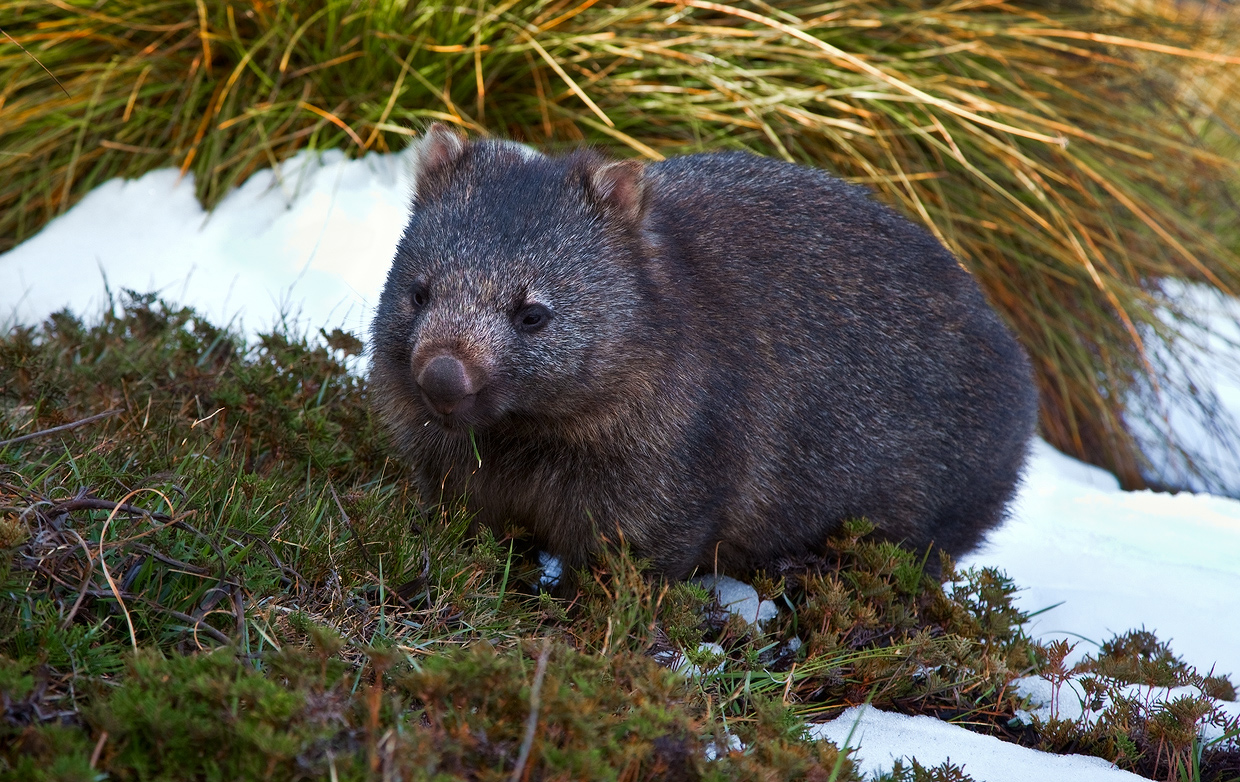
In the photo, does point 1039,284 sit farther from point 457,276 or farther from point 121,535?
point 121,535

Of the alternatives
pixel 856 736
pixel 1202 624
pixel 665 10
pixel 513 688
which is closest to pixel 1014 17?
pixel 665 10

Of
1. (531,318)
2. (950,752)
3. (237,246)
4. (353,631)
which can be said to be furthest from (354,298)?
(950,752)

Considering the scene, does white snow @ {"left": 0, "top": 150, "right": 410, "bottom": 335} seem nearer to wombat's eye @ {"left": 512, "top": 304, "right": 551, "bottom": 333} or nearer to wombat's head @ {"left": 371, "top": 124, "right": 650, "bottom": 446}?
wombat's head @ {"left": 371, "top": 124, "right": 650, "bottom": 446}

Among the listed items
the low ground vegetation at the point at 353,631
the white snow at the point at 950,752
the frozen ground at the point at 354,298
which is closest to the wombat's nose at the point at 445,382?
the low ground vegetation at the point at 353,631

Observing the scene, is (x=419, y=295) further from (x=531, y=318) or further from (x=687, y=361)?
(x=687, y=361)

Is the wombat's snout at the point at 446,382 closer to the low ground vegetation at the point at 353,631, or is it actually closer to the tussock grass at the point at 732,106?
the low ground vegetation at the point at 353,631

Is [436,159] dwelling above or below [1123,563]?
above

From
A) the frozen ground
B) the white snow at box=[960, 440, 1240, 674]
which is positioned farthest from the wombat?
the frozen ground
